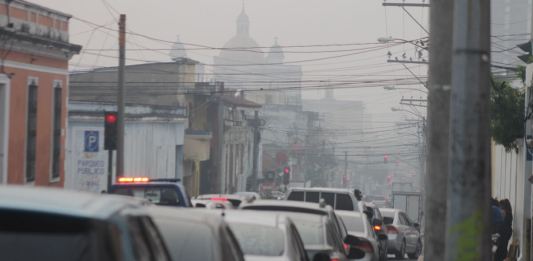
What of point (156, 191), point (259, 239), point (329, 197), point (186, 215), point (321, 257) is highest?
point (186, 215)

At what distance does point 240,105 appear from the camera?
267 ft

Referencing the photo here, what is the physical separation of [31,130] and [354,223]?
15.8 metres

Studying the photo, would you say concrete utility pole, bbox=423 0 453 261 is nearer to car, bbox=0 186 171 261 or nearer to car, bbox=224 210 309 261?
car, bbox=224 210 309 261

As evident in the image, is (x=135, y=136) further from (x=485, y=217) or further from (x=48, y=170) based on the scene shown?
(x=485, y=217)

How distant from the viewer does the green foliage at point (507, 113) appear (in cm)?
2888

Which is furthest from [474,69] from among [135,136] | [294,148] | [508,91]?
[294,148]

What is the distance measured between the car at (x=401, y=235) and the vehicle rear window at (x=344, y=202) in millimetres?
4977

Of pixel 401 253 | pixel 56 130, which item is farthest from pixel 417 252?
pixel 56 130

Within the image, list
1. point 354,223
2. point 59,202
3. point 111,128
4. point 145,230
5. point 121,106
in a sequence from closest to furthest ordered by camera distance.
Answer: point 59,202, point 145,230, point 354,223, point 111,128, point 121,106

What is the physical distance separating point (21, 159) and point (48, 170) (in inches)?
111

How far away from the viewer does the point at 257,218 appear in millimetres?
10867

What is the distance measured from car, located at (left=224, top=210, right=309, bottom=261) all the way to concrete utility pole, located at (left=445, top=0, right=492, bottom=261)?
270 cm

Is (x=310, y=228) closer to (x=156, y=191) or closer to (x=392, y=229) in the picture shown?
(x=156, y=191)

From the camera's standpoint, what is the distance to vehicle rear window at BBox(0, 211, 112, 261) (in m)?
4.56
